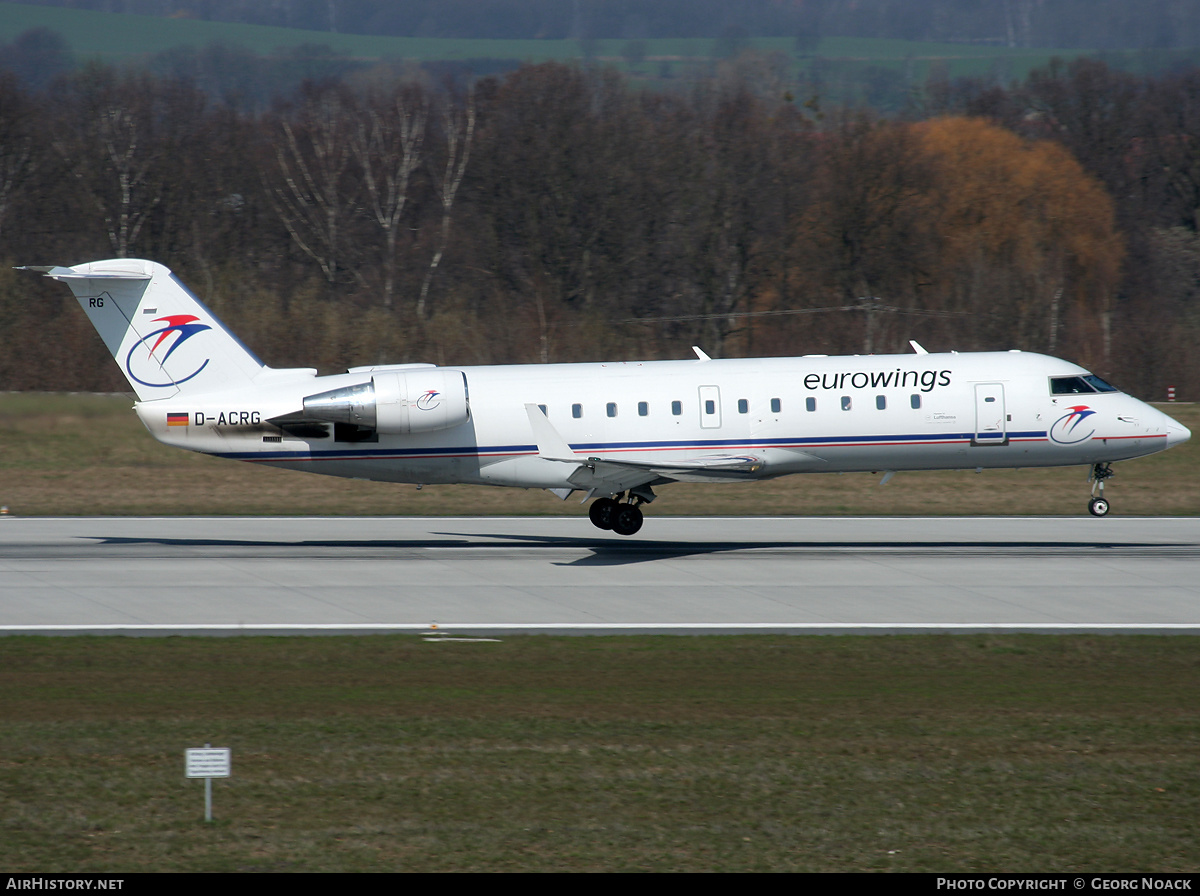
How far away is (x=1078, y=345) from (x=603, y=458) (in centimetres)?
3344

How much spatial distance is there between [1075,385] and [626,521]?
888 centimetres

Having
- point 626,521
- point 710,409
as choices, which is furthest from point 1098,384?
point 626,521

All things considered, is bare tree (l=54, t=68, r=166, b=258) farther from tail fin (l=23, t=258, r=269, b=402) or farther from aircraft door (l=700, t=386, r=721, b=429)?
aircraft door (l=700, t=386, r=721, b=429)

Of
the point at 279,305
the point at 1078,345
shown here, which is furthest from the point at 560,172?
the point at 1078,345

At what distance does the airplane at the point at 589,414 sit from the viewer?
77.7 ft

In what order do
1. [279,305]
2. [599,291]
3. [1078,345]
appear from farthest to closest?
[599,291]
[1078,345]
[279,305]

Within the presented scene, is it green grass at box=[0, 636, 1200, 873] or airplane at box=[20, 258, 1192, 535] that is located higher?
airplane at box=[20, 258, 1192, 535]

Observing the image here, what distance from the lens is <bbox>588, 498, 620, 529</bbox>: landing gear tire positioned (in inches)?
990

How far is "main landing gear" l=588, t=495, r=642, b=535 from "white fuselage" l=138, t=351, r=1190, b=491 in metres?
1.58

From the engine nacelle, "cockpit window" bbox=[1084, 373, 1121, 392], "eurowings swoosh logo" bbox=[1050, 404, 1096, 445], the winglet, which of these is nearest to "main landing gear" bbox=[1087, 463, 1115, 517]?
"eurowings swoosh logo" bbox=[1050, 404, 1096, 445]

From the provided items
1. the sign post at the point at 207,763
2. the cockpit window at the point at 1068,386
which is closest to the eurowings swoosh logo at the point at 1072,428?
the cockpit window at the point at 1068,386

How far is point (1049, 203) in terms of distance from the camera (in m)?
61.1

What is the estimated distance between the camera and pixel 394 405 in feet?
77.0
